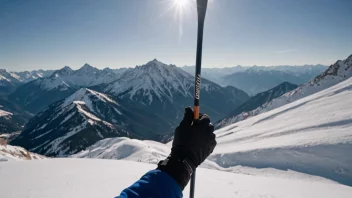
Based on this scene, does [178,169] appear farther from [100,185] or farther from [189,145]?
[100,185]

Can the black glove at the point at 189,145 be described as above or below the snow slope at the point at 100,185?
above

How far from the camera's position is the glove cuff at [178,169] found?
321 cm

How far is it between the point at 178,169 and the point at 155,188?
1.90 feet

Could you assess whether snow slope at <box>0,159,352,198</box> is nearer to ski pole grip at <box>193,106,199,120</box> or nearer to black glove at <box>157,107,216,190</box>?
black glove at <box>157,107,216,190</box>

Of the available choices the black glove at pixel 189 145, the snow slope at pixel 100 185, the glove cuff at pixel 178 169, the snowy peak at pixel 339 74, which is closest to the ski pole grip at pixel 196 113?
the black glove at pixel 189 145

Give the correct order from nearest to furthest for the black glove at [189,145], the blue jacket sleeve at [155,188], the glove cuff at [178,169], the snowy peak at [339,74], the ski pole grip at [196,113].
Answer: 1. the blue jacket sleeve at [155,188]
2. the glove cuff at [178,169]
3. the black glove at [189,145]
4. the ski pole grip at [196,113]
5. the snowy peak at [339,74]

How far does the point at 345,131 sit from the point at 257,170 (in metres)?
8.43

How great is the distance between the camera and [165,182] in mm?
2936

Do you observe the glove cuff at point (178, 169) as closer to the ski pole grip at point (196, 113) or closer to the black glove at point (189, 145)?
the black glove at point (189, 145)

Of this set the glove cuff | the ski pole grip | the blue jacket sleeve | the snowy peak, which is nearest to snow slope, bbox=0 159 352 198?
the ski pole grip

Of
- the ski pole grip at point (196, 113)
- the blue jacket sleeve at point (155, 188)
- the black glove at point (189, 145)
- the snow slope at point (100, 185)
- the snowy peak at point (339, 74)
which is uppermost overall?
the snowy peak at point (339, 74)

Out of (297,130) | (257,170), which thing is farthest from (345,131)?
(257,170)

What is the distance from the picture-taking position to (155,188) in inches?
110

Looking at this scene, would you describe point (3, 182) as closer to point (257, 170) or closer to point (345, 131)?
point (257, 170)
